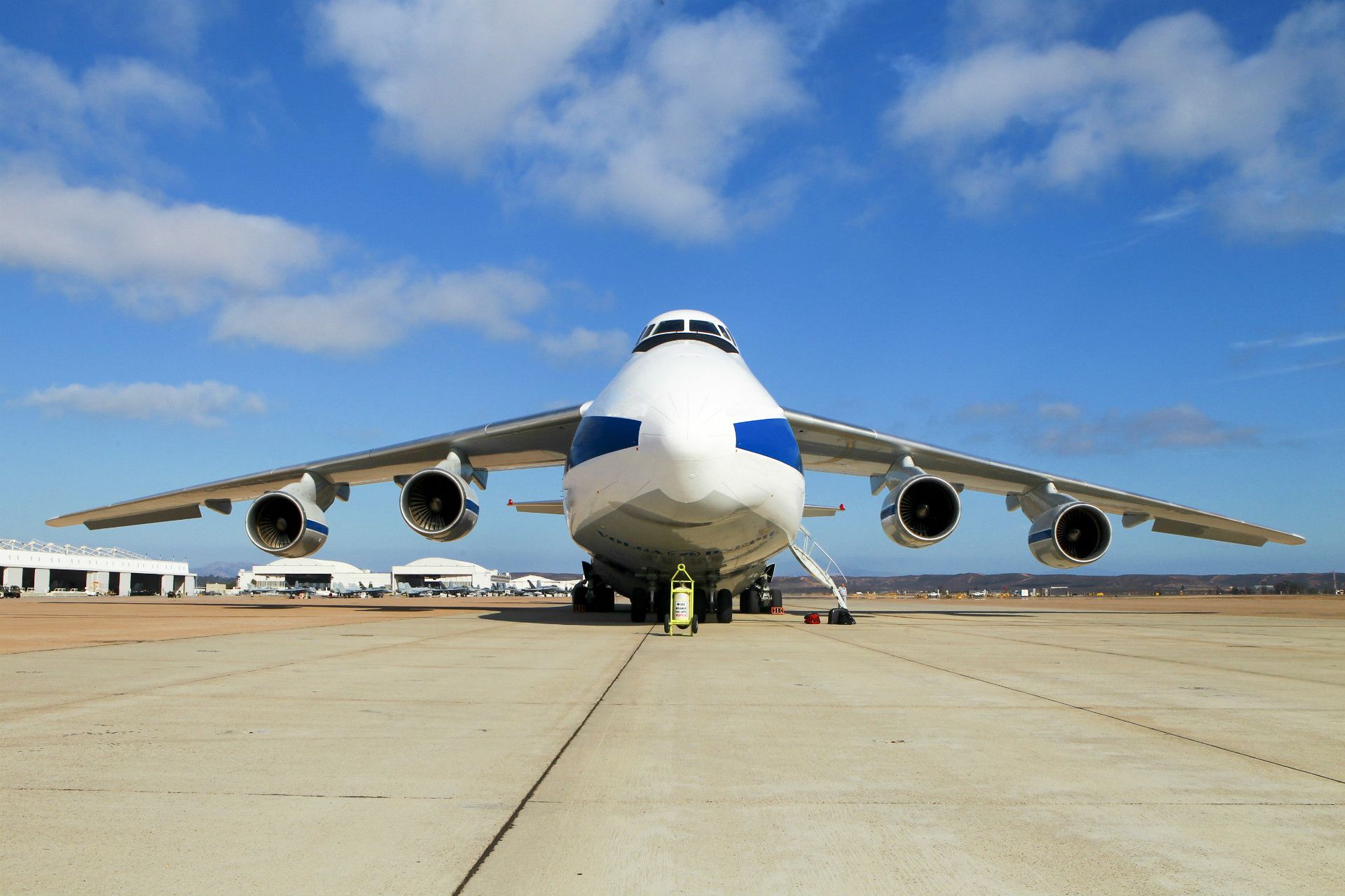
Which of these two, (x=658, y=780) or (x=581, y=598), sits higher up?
(x=658, y=780)

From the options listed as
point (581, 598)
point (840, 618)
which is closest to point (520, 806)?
point (840, 618)

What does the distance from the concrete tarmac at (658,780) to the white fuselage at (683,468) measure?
3652mm

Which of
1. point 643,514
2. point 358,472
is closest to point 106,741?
point 643,514

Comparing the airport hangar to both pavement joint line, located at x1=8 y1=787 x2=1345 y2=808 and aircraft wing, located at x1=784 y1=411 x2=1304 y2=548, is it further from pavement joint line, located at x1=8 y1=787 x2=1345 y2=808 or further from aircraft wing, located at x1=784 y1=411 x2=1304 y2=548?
pavement joint line, located at x1=8 y1=787 x2=1345 y2=808

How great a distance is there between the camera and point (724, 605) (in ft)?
46.5

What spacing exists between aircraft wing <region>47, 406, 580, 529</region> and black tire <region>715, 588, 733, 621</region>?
3.75m

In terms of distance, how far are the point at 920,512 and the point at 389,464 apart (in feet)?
31.8

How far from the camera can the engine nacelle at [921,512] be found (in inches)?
570

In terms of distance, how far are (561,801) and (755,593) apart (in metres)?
15.5

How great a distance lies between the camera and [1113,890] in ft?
7.29

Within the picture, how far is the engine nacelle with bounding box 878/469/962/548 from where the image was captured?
14.5 metres

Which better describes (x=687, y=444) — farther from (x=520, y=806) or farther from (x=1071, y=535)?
(x=1071, y=535)

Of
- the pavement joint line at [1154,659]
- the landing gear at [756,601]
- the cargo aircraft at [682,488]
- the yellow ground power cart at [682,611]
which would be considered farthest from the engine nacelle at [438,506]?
the pavement joint line at [1154,659]

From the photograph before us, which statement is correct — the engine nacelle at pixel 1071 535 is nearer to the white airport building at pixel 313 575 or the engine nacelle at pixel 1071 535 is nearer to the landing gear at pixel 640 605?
the landing gear at pixel 640 605
